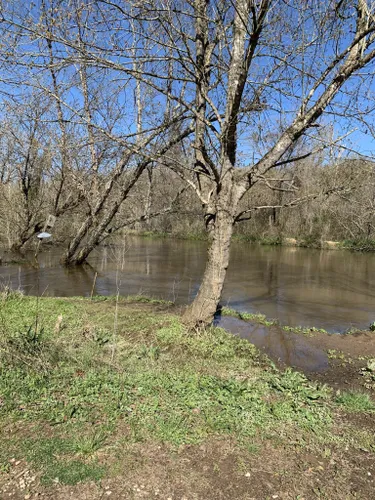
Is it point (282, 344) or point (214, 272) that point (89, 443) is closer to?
point (214, 272)

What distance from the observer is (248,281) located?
1470 centimetres

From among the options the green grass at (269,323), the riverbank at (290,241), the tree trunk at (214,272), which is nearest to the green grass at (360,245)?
the riverbank at (290,241)

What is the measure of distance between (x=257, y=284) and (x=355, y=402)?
32.9 feet

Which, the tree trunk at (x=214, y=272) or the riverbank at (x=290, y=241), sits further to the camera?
the riverbank at (x=290, y=241)

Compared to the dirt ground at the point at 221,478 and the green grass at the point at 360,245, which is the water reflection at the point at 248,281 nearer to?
the dirt ground at the point at 221,478

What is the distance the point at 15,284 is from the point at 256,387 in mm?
9979

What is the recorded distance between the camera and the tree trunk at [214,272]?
6.07 m

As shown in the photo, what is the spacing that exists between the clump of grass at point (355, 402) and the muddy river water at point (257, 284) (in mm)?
1659

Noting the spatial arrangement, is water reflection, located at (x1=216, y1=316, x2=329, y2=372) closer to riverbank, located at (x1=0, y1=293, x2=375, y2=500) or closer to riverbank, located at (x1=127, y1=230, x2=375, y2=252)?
riverbank, located at (x1=0, y1=293, x2=375, y2=500)

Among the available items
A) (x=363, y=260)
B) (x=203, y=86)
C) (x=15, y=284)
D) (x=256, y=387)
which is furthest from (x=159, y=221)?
(x=256, y=387)

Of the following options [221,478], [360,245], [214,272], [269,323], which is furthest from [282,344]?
[360,245]

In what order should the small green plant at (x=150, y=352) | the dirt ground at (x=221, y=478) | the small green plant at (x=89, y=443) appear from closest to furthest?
1. the dirt ground at (x=221, y=478)
2. the small green plant at (x=89, y=443)
3. the small green plant at (x=150, y=352)

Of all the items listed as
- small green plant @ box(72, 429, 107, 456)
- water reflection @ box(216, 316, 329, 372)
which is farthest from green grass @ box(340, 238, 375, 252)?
small green plant @ box(72, 429, 107, 456)

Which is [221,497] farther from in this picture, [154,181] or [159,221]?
[159,221]
